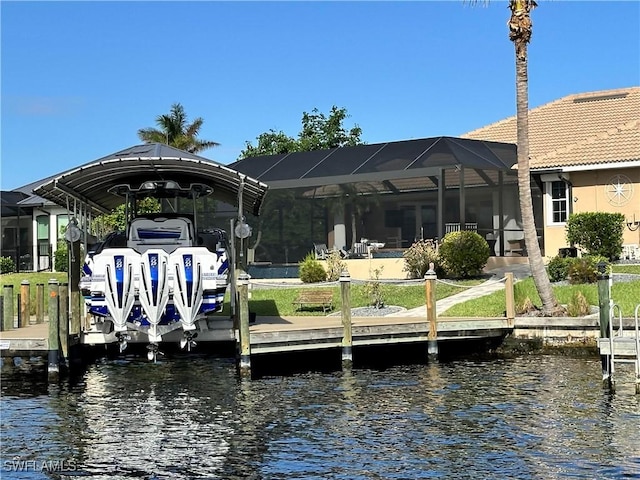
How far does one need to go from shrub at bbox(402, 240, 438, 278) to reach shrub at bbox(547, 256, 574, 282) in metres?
3.76

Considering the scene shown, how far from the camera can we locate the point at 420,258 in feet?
95.8

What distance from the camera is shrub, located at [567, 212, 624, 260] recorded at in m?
28.7

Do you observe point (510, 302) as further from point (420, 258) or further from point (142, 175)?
point (142, 175)

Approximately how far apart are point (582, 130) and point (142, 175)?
68.0ft

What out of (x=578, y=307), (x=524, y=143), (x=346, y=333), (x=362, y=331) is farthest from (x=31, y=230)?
(x=578, y=307)

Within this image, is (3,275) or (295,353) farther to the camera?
(3,275)

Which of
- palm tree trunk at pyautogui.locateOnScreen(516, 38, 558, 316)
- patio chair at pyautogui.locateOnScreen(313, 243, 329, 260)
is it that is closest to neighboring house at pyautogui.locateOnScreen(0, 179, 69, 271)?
patio chair at pyautogui.locateOnScreen(313, 243, 329, 260)

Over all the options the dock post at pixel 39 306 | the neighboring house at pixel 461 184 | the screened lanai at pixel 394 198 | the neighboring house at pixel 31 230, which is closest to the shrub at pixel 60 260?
the neighboring house at pixel 31 230

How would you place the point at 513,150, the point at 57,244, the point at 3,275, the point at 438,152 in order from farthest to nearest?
the point at 57,244 → the point at 3,275 → the point at 513,150 → the point at 438,152

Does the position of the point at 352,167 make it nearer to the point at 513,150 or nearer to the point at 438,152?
the point at 438,152

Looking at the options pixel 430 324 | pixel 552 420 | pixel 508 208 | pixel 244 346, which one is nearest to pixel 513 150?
pixel 508 208

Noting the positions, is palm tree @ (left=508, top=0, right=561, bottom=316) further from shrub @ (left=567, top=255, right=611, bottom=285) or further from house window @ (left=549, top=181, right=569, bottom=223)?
house window @ (left=549, top=181, right=569, bottom=223)

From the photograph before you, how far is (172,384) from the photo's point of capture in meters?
18.4

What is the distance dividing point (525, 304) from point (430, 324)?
3.31 meters
